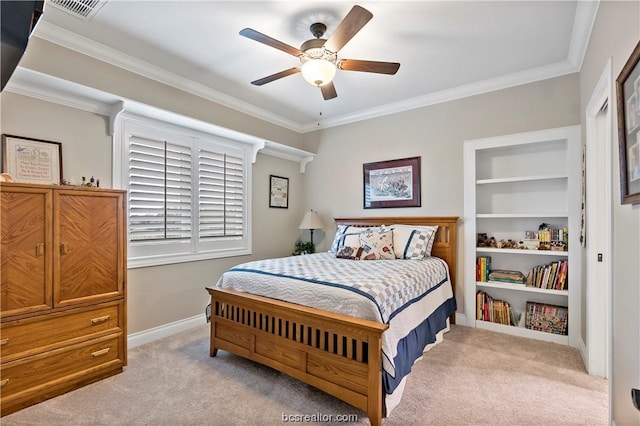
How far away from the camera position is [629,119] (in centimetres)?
137

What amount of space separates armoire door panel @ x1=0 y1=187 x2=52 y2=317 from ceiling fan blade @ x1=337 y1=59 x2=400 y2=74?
2.34 metres

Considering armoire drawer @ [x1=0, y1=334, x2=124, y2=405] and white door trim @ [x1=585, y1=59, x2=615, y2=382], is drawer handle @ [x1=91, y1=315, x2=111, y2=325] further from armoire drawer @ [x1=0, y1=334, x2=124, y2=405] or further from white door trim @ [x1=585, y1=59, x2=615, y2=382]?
white door trim @ [x1=585, y1=59, x2=615, y2=382]

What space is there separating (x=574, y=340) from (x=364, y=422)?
7.86ft

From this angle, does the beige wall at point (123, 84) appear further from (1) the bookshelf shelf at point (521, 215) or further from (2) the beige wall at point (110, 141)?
(1) the bookshelf shelf at point (521, 215)

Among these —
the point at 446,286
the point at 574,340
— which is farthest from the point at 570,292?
the point at 446,286

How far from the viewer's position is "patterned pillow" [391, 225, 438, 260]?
3289mm

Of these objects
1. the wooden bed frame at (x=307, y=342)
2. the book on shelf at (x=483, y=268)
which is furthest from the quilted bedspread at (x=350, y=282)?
the book on shelf at (x=483, y=268)

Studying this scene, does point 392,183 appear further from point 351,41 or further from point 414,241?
point 351,41

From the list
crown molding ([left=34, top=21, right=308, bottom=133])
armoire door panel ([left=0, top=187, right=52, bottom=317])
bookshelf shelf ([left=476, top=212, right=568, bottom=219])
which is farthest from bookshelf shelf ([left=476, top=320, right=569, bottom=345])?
armoire door panel ([left=0, top=187, right=52, bottom=317])

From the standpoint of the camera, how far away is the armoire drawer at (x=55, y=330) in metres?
1.90

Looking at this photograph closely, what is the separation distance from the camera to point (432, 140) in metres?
3.76

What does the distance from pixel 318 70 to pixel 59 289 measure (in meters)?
2.42

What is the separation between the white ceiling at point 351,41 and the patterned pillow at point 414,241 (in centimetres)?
165

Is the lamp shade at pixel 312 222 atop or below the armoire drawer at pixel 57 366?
atop
